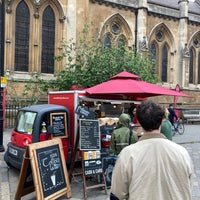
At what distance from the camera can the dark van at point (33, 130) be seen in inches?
243

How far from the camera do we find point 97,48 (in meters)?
15.0

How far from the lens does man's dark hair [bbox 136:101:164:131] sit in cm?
201

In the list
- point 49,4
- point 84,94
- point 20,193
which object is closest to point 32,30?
point 49,4

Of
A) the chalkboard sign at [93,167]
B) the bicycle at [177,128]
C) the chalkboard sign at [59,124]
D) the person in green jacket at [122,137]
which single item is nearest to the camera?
the person in green jacket at [122,137]

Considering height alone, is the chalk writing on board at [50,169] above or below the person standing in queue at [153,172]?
below

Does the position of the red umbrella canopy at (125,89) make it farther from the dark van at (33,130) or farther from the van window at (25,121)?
the van window at (25,121)

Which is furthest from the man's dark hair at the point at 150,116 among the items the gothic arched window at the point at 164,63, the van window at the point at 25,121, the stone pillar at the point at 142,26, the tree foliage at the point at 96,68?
the gothic arched window at the point at 164,63

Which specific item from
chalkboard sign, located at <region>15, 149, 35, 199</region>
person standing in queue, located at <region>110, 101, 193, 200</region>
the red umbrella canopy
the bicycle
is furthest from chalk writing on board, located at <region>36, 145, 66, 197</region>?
the bicycle

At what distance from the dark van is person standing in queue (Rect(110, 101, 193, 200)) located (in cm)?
434

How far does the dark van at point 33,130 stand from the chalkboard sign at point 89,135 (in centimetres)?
78

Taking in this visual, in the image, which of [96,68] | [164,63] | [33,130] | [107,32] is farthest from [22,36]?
[164,63]

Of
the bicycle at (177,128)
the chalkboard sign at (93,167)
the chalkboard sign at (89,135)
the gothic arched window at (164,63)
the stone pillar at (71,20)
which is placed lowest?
the bicycle at (177,128)

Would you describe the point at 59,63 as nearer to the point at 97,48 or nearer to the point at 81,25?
the point at 81,25

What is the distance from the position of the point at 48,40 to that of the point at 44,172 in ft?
47.8
